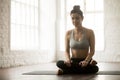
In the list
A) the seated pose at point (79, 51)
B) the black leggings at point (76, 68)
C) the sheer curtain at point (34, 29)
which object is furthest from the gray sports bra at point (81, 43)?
the sheer curtain at point (34, 29)

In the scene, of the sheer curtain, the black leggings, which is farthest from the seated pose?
the sheer curtain

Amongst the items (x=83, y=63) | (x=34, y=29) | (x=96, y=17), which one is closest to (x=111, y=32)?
(x=96, y=17)

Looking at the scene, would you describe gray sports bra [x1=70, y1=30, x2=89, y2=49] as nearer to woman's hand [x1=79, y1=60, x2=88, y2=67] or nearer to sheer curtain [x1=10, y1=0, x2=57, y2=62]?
woman's hand [x1=79, y1=60, x2=88, y2=67]

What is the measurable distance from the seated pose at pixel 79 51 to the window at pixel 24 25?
3.25m

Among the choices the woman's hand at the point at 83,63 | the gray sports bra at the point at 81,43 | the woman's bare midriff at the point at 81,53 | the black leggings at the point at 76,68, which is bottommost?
the black leggings at the point at 76,68

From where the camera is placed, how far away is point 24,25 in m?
8.16

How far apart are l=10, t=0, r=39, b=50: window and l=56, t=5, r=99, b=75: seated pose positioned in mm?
3254

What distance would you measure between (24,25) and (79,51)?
4080 millimetres

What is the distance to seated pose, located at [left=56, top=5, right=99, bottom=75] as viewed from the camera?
13.9 feet

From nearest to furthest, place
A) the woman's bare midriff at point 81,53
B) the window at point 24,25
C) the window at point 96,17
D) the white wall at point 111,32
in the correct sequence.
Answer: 1. the woman's bare midriff at point 81,53
2. the window at point 24,25
3. the white wall at point 111,32
4. the window at point 96,17

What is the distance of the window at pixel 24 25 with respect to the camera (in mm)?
7494

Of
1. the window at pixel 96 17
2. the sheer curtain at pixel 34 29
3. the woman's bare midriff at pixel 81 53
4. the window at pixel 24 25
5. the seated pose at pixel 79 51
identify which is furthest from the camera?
the window at pixel 96 17

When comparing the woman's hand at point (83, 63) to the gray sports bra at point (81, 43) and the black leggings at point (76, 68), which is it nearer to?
the black leggings at point (76, 68)

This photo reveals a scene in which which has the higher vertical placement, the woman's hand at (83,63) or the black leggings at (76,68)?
the woman's hand at (83,63)
